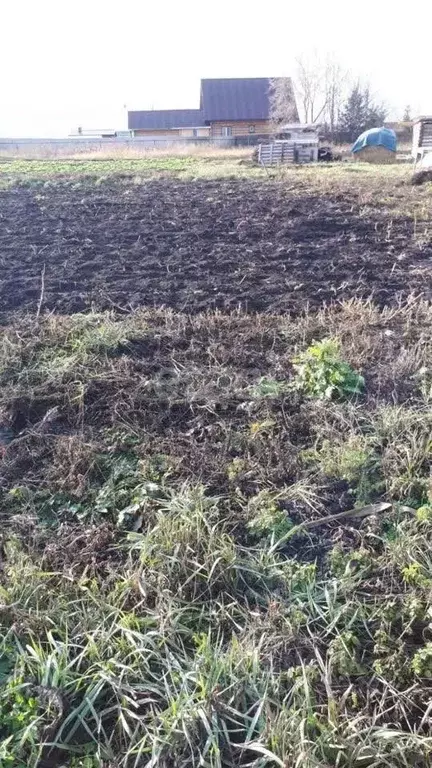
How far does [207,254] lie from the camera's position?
7277 mm

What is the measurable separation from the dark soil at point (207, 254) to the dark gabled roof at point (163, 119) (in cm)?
4230

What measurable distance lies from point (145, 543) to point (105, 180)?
1504 cm

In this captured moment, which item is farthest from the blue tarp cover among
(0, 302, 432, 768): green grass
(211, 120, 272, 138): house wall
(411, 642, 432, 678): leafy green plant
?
(411, 642, 432, 678): leafy green plant

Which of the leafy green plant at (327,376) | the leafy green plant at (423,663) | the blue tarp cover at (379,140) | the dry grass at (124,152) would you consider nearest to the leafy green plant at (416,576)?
the leafy green plant at (423,663)

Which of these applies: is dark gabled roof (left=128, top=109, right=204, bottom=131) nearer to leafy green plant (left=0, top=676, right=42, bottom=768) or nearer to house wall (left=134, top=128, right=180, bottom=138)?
house wall (left=134, top=128, right=180, bottom=138)

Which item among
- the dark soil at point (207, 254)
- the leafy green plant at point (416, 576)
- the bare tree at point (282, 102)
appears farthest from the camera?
the bare tree at point (282, 102)

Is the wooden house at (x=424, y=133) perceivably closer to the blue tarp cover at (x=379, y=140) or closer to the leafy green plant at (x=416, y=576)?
the blue tarp cover at (x=379, y=140)

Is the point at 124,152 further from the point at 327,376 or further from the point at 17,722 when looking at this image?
the point at 17,722

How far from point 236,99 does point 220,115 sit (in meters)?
2.10

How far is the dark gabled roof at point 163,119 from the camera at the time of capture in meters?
49.8

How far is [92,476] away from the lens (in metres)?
3.16

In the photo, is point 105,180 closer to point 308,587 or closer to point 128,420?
point 128,420

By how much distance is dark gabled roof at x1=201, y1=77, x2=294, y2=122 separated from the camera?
4900 centimetres

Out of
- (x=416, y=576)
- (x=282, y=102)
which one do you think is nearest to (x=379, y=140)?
(x=282, y=102)
